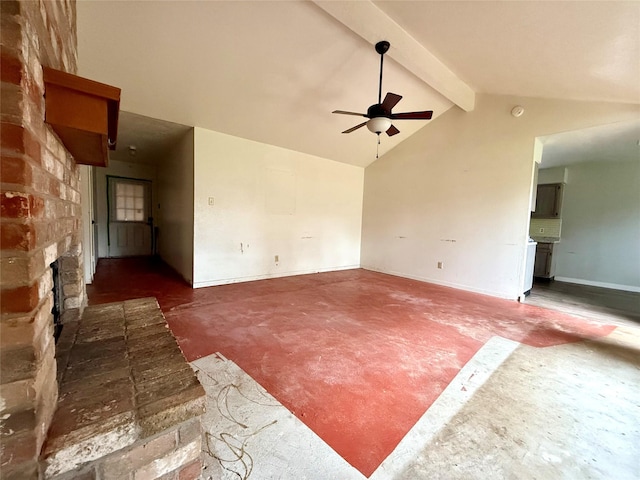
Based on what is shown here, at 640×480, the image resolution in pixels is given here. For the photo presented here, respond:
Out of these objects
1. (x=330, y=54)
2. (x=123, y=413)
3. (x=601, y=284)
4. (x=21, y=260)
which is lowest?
(x=601, y=284)

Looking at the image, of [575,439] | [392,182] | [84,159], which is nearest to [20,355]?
[84,159]

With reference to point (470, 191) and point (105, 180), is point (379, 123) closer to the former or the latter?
point (470, 191)

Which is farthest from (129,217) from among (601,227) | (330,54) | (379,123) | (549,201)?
(601,227)

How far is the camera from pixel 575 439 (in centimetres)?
143

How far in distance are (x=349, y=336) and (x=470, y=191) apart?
3589 millimetres

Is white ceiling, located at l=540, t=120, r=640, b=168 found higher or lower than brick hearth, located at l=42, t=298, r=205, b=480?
higher

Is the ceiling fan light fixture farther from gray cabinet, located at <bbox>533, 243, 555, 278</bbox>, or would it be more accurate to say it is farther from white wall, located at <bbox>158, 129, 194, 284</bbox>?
gray cabinet, located at <bbox>533, 243, 555, 278</bbox>

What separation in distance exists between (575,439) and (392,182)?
4.96 m

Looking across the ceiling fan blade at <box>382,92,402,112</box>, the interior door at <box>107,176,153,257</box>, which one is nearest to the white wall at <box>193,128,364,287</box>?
the ceiling fan blade at <box>382,92,402,112</box>

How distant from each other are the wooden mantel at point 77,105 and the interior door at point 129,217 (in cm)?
658

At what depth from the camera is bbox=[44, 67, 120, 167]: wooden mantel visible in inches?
35.5

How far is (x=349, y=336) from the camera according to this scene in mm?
2637

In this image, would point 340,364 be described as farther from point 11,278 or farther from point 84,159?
point 84,159

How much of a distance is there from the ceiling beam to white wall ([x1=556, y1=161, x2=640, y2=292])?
3707mm
